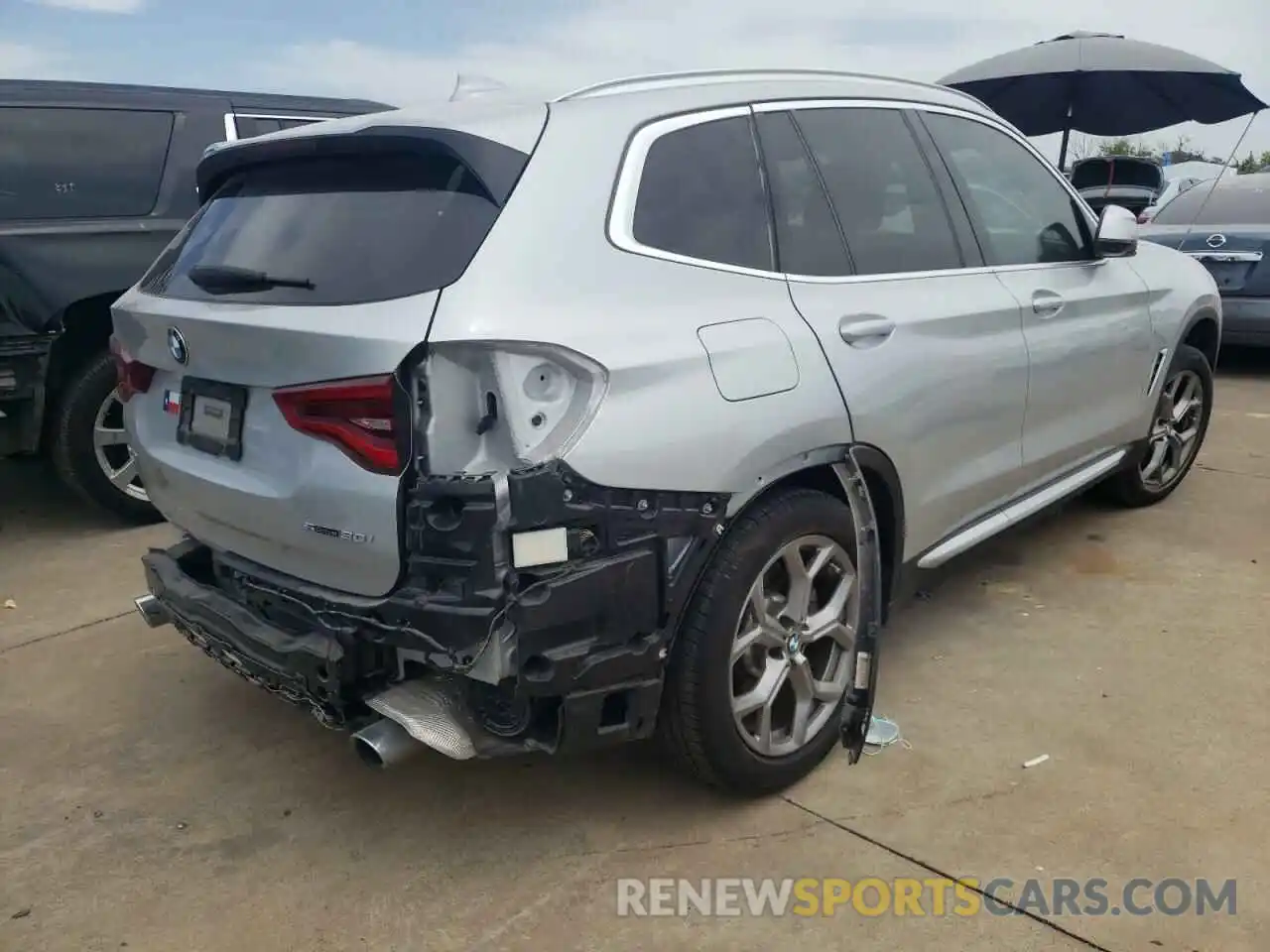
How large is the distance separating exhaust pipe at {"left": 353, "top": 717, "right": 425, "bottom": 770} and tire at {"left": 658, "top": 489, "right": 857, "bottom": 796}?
0.60m

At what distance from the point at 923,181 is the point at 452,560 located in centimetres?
209

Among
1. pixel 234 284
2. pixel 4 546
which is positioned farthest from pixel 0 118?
pixel 234 284

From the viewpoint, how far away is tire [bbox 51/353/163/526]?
16.2 feet

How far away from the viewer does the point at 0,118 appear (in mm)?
4828

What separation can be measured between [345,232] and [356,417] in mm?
508

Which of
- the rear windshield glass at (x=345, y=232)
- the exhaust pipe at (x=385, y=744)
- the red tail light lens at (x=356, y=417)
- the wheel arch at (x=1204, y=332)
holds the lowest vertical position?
the exhaust pipe at (x=385, y=744)

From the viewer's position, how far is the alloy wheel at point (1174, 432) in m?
4.87

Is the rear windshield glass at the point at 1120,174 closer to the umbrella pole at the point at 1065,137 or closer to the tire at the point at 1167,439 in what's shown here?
the umbrella pole at the point at 1065,137

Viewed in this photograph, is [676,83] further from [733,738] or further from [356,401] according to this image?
[733,738]

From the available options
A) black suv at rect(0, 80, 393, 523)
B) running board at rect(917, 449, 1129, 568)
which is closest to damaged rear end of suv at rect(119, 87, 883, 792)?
running board at rect(917, 449, 1129, 568)

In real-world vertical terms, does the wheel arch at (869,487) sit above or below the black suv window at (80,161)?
below

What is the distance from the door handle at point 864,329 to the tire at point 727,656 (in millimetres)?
418

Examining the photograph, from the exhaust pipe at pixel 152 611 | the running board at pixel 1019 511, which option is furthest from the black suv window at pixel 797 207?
the exhaust pipe at pixel 152 611

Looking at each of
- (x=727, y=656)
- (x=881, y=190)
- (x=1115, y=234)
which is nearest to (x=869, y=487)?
(x=727, y=656)
